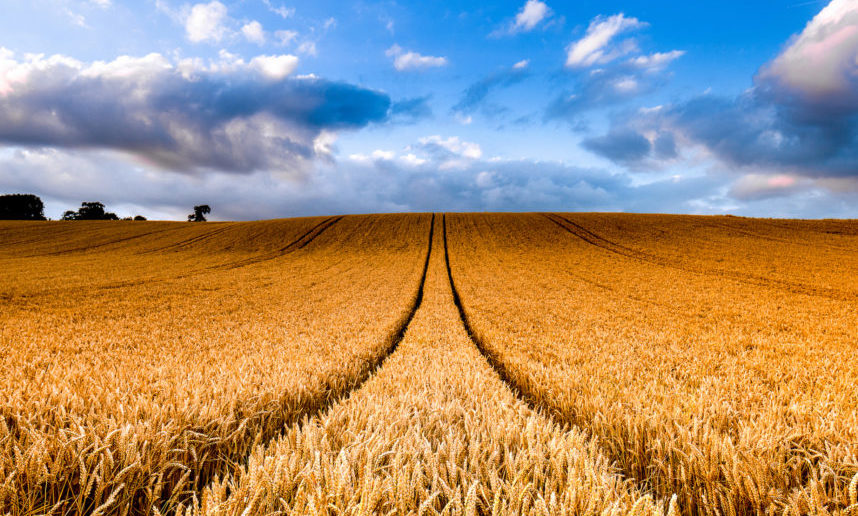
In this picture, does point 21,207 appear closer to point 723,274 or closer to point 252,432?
point 252,432

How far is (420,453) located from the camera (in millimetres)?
1925

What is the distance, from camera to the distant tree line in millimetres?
99438

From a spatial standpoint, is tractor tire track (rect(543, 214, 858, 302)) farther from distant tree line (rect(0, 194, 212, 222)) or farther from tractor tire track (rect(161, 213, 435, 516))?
distant tree line (rect(0, 194, 212, 222))

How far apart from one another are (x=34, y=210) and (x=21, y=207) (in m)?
3.01

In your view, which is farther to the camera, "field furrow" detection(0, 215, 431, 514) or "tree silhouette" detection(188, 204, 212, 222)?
"tree silhouette" detection(188, 204, 212, 222)

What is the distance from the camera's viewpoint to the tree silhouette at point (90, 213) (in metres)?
111

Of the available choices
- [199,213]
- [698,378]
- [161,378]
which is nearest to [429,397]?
[161,378]

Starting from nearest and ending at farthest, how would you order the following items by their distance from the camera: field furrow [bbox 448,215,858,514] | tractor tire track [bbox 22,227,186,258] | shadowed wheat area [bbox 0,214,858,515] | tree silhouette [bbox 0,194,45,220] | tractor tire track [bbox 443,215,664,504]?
shadowed wheat area [bbox 0,214,858,515], field furrow [bbox 448,215,858,514], tractor tire track [bbox 443,215,664,504], tractor tire track [bbox 22,227,186,258], tree silhouette [bbox 0,194,45,220]

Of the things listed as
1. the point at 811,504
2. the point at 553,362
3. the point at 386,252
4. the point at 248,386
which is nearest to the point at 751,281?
the point at 553,362

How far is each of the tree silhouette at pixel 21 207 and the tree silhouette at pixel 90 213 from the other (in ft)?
21.6

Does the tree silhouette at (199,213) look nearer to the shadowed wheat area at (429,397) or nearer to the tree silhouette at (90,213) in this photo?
the tree silhouette at (90,213)

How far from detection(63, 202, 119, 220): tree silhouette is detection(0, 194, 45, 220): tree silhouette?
6599 millimetres

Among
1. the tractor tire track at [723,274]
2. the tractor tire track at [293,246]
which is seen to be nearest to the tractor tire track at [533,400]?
the tractor tire track at [723,274]

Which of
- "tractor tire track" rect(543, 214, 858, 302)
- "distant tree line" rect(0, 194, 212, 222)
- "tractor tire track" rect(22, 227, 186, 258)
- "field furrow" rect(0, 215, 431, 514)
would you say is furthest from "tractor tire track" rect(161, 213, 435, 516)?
"distant tree line" rect(0, 194, 212, 222)
